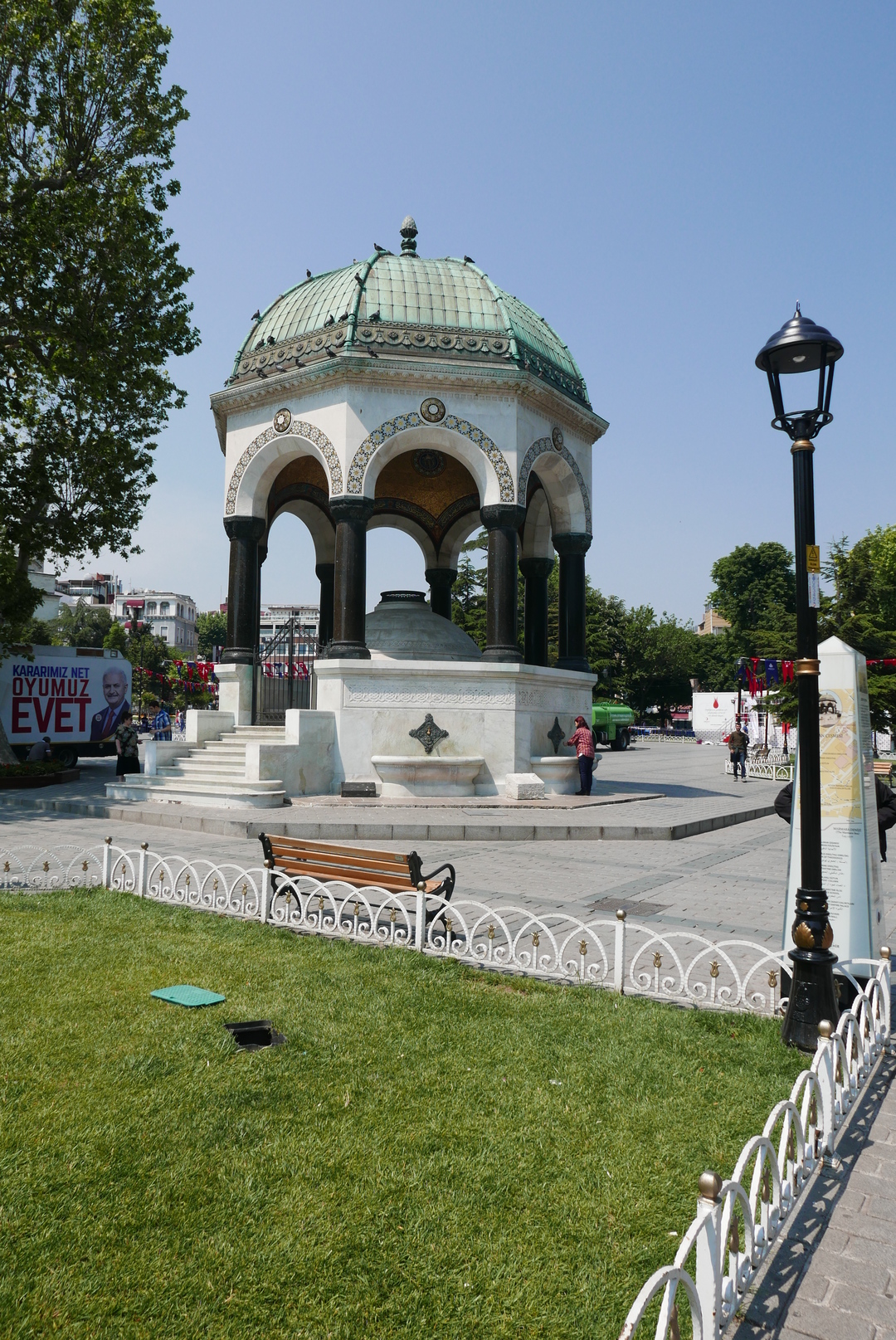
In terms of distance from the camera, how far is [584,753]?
1675 centimetres

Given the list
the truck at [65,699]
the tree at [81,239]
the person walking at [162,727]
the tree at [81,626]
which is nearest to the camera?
the tree at [81,239]

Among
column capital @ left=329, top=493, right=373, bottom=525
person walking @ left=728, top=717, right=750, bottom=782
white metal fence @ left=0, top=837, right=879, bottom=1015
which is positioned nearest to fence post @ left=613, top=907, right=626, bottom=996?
white metal fence @ left=0, top=837, right=879, bottom=1015

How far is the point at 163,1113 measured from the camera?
12.3ft

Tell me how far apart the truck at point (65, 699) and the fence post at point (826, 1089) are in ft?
72.2

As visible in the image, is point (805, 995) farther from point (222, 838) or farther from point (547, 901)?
point (222, 838)

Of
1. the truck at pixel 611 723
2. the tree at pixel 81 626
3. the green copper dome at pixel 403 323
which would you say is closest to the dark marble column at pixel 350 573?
the green copper dome at pixel 403 323

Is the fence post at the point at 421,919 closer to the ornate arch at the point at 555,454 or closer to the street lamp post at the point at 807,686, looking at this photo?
the street lamp post at the point at 807,686

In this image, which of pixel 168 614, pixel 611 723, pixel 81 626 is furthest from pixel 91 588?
pixel 611 723

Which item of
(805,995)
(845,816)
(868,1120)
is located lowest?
(868,1120)

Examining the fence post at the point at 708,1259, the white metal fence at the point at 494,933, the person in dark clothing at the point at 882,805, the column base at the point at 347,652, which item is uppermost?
the column base at the point at 347,652

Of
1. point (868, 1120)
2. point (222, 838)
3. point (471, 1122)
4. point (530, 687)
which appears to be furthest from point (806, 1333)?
point (530, 687)

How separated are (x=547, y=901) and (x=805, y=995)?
3.54 meters

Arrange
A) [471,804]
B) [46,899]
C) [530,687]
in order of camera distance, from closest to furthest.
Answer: [46,899] → [471,804] → [530,687]

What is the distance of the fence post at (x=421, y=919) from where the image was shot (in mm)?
6555
